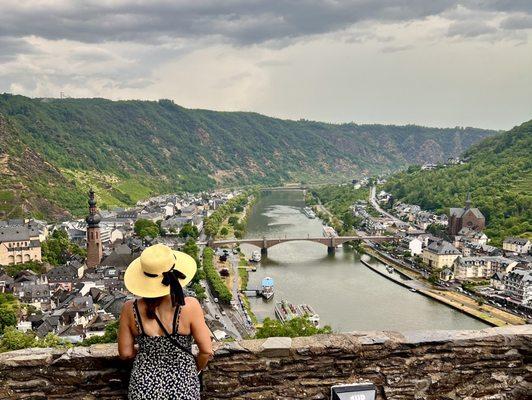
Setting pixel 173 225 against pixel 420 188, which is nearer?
pixel 173 225

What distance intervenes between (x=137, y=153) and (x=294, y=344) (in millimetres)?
125085

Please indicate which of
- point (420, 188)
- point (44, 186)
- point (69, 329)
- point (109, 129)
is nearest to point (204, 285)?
point (69, 329)

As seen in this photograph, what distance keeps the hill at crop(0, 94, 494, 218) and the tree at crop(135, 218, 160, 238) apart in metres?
11.2

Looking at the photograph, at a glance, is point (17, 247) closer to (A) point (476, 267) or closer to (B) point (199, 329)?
(A) point (476, 267)

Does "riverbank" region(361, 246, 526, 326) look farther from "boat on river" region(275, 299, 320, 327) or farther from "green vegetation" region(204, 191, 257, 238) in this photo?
"green vegetation" region(204, 191, 257, 238)

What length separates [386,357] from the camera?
3.57m

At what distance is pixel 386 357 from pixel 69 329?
20.5 meters

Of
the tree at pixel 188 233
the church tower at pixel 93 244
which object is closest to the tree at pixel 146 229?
the tree at pixel 188 233

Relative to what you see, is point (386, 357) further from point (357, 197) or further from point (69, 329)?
point (357, 197)

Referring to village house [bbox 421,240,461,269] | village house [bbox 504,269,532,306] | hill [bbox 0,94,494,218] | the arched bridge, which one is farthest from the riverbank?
hill [bbox 0,94,494,218]

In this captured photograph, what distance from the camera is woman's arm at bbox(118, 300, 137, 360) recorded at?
2.75m

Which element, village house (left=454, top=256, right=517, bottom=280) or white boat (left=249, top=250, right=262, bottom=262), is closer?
village house (left=454, top=256, right=517, bottom=280)

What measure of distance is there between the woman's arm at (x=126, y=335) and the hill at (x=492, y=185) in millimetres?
46039

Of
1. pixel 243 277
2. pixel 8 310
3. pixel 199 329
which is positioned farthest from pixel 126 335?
pixel 243 277
